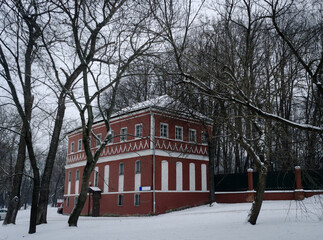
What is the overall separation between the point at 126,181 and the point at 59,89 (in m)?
15.7

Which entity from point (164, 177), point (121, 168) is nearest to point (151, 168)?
point (164, 177)

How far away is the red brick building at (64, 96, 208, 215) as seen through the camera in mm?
25219

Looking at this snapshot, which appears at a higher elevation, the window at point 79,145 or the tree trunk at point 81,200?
the window at point 79,145

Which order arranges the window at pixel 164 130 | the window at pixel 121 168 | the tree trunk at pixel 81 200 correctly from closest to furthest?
the tree trunk at pixel 81 200 → the window at pixel 164 130 → the window at pixel 121 168

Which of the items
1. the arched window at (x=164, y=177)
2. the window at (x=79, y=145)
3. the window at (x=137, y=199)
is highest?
the window at (x=79, y=145)

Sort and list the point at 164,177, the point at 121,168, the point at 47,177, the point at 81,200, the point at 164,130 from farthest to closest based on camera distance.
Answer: the point at 121,168, the point at 164,130, the point at 164,177, the point at 47,177, the point at 81,200

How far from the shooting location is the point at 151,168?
2517cm

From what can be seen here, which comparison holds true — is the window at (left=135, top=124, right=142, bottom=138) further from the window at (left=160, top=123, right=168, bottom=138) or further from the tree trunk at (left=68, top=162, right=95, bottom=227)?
the tree trunk at (left=68, top=162, right=95, bottom=227)

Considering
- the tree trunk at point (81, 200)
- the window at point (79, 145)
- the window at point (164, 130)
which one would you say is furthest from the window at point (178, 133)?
the tree trunk at point (81, 200)

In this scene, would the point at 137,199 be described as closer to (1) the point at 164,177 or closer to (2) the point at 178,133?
(1) the point at 164,177

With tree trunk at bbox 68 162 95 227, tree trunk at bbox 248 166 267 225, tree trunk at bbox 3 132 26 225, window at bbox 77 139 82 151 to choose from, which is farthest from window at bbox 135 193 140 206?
tree trunk at bbox 248 166 267 225

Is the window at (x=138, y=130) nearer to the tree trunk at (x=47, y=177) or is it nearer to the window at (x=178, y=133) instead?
the window at (x=178, y=133)

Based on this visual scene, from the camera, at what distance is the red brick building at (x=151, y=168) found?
25219mm

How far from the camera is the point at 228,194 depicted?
27188 millimetres
